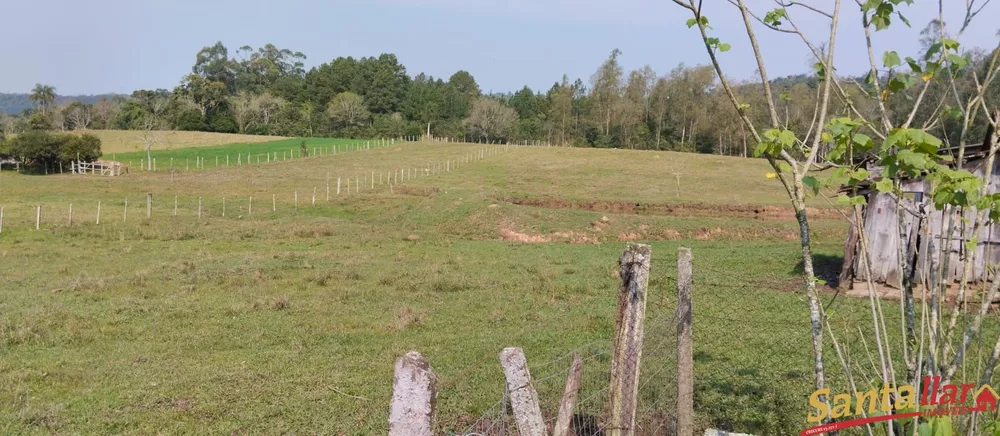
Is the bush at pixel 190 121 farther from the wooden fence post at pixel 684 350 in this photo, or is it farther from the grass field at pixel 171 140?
the wooden fence post at pixel 684 350

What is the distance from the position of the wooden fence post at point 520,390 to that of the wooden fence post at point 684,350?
64.8 inches

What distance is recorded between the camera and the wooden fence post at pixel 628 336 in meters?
4.23

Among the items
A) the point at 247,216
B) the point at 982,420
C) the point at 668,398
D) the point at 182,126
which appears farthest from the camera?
the point at 182,126

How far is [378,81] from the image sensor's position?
121 metres

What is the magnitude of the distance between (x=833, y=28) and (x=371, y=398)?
618 cm

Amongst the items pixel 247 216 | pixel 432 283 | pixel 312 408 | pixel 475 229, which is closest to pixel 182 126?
pixel 247 216

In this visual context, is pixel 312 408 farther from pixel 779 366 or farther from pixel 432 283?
pixel 432 283

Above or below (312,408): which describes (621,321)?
above

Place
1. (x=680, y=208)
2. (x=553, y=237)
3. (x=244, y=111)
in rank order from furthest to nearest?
(x=244, y=111) < (x=680, y=208) < (x=553, y=237)

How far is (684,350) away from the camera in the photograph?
4.79 meters

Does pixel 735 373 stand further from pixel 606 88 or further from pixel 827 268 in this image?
pixel 606 88

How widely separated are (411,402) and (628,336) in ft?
6.31

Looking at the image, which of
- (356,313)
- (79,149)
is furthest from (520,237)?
(79,149)

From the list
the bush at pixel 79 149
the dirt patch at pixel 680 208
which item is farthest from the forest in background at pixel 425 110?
the dirt patch at pixel 680 208
